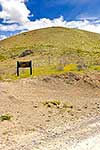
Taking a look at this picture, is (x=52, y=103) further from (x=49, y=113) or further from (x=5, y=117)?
(x=5, y=117)

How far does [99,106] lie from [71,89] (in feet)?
10.9

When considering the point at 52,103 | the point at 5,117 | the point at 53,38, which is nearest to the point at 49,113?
the point at 52,103

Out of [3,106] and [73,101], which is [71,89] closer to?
[73,101]

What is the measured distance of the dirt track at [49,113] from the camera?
12398mm

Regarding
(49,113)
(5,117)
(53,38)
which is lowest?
(49,113)

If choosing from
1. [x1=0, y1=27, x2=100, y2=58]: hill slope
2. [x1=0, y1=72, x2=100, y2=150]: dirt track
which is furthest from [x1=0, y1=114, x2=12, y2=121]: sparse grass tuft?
[x1=0, y1=27, x2=100, y2=58]: hill slope

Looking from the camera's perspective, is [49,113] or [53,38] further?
[53,38]

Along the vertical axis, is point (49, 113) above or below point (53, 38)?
below

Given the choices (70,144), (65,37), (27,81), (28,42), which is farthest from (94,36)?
(70,144)

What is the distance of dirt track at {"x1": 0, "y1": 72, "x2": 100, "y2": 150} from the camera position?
1240cm

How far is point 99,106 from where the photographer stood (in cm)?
1906

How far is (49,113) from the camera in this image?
55.7 ft

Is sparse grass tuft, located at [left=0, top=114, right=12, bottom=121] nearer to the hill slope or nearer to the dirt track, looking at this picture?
the dirt track

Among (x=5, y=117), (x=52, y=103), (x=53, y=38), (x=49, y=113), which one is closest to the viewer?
(x=5, y=117)
